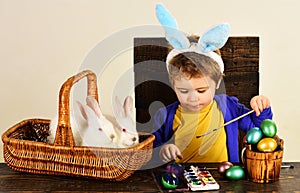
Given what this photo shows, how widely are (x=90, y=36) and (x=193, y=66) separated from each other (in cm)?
82

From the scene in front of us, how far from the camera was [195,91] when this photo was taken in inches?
74.9

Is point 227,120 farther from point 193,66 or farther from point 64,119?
point 64,119

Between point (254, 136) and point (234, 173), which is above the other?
point (254, 136)

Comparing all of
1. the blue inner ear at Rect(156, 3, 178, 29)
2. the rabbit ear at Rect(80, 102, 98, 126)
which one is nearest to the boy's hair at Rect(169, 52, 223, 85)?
the blue inner ear at Rect(156, 3, 178, 29)

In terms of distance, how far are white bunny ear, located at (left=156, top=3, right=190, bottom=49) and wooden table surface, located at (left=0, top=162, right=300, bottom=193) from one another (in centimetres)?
44

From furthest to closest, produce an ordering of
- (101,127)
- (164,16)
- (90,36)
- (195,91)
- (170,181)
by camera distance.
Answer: (90,36), (195,91), (164,16), (101,127), (170,181)

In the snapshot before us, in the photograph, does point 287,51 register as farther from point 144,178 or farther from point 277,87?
point 144,178

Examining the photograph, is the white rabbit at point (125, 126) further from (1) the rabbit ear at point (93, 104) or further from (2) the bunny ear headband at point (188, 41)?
(2) the bunny ear headband at point (188, 41)

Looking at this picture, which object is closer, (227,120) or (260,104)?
(260,104)

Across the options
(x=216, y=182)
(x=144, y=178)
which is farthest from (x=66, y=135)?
(x=216, y=182)

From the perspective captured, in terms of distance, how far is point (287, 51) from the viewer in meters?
2.63

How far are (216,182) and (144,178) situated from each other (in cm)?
22

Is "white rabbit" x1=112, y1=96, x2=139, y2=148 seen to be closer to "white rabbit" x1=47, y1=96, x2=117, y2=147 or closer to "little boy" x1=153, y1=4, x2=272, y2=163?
"white rabbit" x1=47, y1=96, x2=117, y2=147

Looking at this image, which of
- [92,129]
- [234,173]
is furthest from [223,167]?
[92,129]
